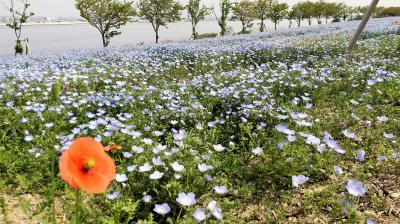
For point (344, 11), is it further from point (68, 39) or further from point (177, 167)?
point (177, 167)

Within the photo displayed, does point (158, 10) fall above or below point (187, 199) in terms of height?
above

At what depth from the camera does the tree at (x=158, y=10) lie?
102ft

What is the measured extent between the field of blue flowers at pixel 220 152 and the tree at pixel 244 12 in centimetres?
3545

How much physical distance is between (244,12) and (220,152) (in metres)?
39.0

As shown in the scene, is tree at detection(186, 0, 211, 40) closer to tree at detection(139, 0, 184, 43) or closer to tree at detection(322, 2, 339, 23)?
tree at detection(139, 0, 184, 43)

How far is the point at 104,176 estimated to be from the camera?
3.99 ft

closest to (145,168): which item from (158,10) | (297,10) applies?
(158,10)

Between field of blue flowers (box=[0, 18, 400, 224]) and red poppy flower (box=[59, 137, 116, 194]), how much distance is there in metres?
0.15

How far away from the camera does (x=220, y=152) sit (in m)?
4.02

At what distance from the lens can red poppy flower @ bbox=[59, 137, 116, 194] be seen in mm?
1121

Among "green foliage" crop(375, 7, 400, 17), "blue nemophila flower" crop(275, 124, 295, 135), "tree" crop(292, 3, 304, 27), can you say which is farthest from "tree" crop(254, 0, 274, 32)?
"blue nemophila flower" crop(275, 124, 295, 135)

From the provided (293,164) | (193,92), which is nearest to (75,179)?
(293,164)

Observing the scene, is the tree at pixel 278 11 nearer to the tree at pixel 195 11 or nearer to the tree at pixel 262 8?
the tree at pixel 262 8

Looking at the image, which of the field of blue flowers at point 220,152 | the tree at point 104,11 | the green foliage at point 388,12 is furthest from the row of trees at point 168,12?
the field of blue flowers at point 220,152
